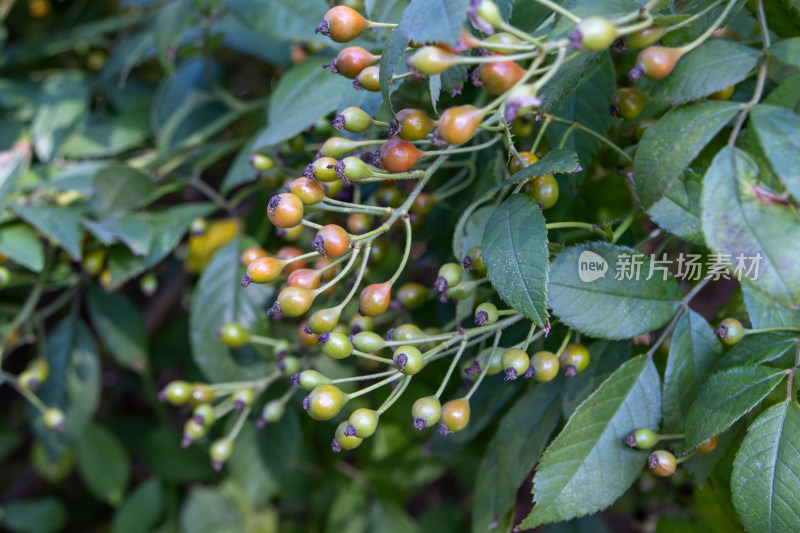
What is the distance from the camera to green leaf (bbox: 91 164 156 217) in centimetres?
117

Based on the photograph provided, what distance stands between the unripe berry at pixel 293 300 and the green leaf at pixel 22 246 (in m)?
0.61

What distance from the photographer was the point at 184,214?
124 cm

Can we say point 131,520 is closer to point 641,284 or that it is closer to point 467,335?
point 467,335

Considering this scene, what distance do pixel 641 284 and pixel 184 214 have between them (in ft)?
2.90

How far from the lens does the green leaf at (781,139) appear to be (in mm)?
560

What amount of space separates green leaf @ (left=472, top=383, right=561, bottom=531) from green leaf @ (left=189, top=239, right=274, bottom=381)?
1.53 ft

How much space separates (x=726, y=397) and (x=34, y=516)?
1.89 m

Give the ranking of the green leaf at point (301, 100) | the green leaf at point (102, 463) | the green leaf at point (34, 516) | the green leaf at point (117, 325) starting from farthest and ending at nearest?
the green leaf at point (34, 516) < the green leaf at point (102, 463) < the green leaf at point (117, 325) < the green leaf at point (301, 100)

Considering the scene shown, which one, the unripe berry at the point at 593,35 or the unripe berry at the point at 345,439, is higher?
the unripe berry at the point at 593,35

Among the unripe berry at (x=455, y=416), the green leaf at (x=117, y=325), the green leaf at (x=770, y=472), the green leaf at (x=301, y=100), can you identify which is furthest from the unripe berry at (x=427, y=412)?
the green leaf at (x=117, y=325)

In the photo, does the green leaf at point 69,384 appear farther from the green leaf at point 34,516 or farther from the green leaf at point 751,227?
the green leaf at point 751,227

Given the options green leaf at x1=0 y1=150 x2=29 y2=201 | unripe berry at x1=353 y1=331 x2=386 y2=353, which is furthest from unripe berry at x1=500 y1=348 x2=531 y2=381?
green leaf at x1=0 y1=150 x2=29 y2=201

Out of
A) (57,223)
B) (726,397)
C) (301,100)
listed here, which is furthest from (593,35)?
(57,223)

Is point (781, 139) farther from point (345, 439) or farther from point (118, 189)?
point (118, 189)
